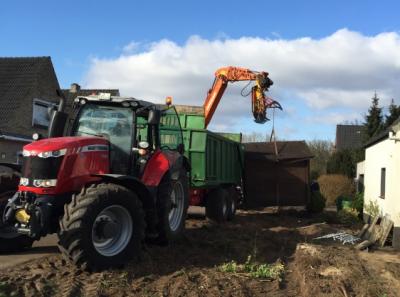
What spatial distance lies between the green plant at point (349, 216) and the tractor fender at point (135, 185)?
1010 cm

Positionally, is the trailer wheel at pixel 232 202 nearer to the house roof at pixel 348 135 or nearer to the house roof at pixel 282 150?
the house roof at pixel 282 150

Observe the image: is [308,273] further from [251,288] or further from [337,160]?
[337,160]

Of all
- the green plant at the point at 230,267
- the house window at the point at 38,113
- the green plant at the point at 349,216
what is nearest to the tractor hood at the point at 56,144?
the green plant at the point at 230,267

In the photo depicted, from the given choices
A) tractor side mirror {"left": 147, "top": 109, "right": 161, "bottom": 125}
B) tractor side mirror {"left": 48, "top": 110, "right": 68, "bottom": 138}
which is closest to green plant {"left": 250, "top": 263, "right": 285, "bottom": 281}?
tractor side mirror {"left": 147, "top": 109, "right": 161, "bottom": 125}

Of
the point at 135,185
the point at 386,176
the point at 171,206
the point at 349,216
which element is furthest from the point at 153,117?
the point at 349,216

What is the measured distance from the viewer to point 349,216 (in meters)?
17.2

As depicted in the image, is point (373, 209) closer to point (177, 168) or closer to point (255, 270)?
point (177, 168)

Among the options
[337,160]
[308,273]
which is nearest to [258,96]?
[308,273]

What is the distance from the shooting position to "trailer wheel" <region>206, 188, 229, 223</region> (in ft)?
47.1

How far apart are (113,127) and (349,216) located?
434 inches

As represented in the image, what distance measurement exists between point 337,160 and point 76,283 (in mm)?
32100

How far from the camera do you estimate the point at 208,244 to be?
9.52 m

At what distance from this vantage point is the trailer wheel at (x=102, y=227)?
6.58 metres

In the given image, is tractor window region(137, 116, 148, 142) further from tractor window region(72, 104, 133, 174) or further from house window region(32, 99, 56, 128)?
house window region(32, 99, 56, 128)
